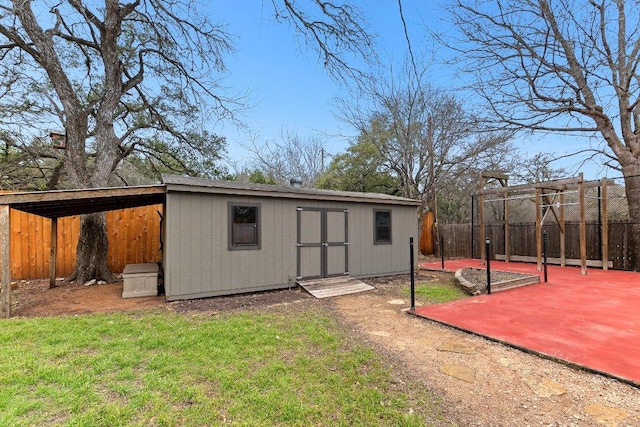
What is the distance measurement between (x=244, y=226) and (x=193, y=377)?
3.51m

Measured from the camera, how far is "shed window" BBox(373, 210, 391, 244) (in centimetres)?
761

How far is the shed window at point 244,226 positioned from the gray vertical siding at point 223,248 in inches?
3.8

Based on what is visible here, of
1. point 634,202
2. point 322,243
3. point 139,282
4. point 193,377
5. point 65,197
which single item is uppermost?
point 634,202

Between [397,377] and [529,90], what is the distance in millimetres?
9629

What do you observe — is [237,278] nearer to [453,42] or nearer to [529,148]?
[453,42]

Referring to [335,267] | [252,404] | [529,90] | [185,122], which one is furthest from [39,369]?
[529,90]

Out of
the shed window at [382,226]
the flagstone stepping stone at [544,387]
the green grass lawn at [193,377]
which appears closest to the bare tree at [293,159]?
the shed window at [382,226]

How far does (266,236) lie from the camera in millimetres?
6023

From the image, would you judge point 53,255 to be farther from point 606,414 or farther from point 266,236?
point 606,414

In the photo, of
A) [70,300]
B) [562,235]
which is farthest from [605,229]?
[70,300]

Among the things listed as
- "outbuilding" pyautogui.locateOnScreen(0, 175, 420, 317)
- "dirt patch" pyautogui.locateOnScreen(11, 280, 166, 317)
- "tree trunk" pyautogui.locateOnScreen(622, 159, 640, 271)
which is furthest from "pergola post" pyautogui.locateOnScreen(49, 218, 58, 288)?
"tree trunk" pyautogui.locateOnScreen(622, 159, 640, 271)

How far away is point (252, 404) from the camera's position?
215cm

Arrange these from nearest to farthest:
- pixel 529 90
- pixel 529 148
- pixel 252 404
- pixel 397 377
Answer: pixel 252 404
pixel 397 377
pixel 529 90
pixel 529 148

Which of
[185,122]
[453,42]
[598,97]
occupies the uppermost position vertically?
[453,42]
